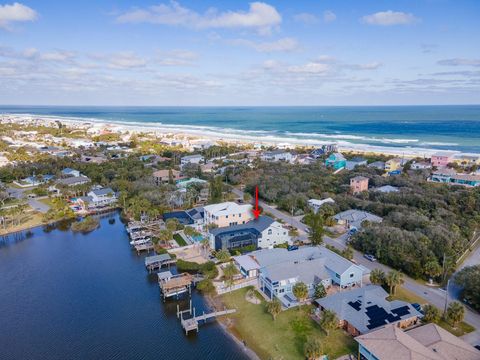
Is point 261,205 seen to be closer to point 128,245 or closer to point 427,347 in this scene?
point 128,245

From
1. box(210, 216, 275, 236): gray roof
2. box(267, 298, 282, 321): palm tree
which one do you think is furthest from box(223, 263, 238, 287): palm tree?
box(210, 216, 275, 236): gray roof

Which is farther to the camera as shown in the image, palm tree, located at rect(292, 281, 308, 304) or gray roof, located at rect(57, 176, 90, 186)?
gray roof, located at rect(57, 176, 90, 186)

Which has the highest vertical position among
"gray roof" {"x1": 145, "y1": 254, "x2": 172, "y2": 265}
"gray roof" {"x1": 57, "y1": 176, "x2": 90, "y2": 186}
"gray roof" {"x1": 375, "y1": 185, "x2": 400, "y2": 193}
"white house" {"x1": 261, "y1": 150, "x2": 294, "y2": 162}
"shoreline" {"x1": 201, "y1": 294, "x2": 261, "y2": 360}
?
"white house" {"x1": 261, "y1": 150, "x2": 294, "y2": 162}

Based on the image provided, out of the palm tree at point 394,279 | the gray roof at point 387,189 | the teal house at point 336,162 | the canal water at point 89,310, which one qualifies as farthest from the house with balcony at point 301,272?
the teal house at point 336,162

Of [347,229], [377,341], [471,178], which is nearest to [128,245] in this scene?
[347,229]

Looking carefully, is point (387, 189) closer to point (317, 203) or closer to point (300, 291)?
point (317, 203)

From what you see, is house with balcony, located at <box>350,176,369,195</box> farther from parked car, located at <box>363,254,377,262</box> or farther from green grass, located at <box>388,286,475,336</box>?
green grass, located at <box>388,286,475,336</box>

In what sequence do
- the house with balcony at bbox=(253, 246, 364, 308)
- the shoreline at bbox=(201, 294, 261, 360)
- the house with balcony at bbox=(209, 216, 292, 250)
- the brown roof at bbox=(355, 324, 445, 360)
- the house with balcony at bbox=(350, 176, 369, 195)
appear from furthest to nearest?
the house with balcony at bbox=(350, 176, 369, 195), the house with balcony at bbox=(209, 216, 292, 250), the house with balcony at bbox=(253, 246, 364, 308), the shoreline at bbox=(201, 294, 261, 360), the brown roof at bbox=(355, 324, 445, 360)

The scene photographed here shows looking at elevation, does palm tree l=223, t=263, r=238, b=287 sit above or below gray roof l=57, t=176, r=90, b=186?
below
